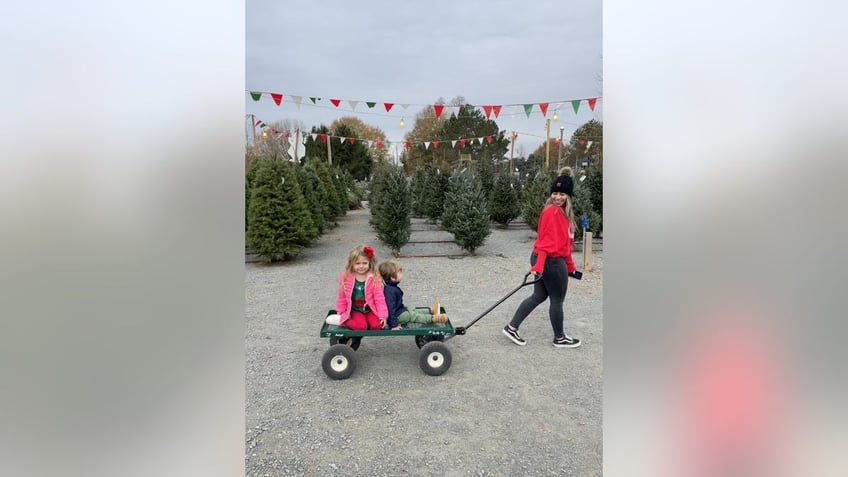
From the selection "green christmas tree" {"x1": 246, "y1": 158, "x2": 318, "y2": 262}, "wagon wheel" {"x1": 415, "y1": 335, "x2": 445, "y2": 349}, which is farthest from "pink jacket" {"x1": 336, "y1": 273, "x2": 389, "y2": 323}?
"green christmas tree" {"x1": 246, "y1": 158, "x2": 318, "y2": 262}

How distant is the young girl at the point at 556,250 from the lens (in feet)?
12.8

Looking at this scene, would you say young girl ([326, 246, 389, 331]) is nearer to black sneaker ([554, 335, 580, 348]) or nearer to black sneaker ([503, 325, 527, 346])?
black sneaker ([503, 325, 527, 346])

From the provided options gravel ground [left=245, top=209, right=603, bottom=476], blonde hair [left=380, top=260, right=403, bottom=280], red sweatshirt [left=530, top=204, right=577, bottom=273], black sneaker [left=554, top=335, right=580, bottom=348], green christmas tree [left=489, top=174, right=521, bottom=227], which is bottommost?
gravel ground [left=245, top=209, right=603, bottom=476]

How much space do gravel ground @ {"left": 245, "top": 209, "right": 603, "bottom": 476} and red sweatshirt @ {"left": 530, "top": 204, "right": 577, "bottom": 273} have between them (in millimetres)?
858

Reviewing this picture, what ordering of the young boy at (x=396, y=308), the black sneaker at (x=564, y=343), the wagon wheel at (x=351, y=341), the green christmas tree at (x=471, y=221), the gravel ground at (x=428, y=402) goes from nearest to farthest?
the gravel ground at (x=428, y=402) → the young boy at (x=396, y=308) → the wagon wheel at (x=351, y=341) → the black sneaker at (x=564, y=343) → the green christmas tree at (x=471, y=221)

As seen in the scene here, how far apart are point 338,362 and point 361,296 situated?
51 cm

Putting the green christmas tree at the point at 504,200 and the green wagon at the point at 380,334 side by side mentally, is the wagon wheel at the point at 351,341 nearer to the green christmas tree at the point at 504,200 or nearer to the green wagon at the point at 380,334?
the green wagon at the point at 380,334

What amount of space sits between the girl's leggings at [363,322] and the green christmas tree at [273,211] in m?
4.91

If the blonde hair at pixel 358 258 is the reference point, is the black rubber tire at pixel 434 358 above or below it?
below

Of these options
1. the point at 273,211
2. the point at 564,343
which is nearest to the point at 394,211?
the point at 273,211

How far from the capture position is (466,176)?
10.2 metres

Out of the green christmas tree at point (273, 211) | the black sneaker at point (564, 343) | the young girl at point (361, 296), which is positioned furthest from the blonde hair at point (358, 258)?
the green christmas tree at point (273, 211)

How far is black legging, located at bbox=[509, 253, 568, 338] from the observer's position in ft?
13.1
